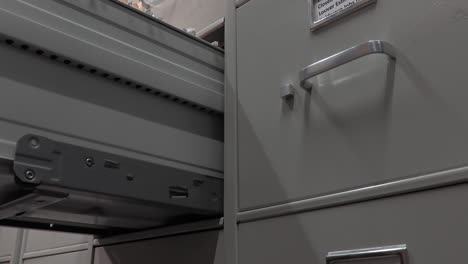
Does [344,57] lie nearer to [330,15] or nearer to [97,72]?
[330,15]

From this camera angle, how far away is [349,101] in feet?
2.16

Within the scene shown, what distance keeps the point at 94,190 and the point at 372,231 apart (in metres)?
0.37

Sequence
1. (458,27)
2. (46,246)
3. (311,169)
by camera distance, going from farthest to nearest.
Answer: (46,246), (311,169), (458,27)

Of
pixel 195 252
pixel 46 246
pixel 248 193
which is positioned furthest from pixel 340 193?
pixel 46 246

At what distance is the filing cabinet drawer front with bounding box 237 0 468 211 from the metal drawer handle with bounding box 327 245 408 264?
0.09m

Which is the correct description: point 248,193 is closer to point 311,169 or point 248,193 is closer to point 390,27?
point 311,169

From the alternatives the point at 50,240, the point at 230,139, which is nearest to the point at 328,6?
the point at 230,139

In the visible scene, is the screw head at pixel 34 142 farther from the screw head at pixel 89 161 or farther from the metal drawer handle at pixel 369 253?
the metal drawer handle at pixel 369 253

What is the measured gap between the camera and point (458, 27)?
0.57m

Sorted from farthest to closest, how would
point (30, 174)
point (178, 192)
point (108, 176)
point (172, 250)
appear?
point (172, 250) → point (178, 192) → point (108, 176) → point (30, 174)

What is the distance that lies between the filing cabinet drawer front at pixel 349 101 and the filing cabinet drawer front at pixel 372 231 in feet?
0.11

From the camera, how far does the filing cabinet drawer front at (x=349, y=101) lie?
56 centimetres

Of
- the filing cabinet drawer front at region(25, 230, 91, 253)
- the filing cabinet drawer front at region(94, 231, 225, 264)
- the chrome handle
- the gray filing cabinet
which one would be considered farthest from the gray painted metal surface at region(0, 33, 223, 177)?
the filing cabinet drawer front at region(25, 230, 91, 253)

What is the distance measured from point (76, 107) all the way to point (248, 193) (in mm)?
306
